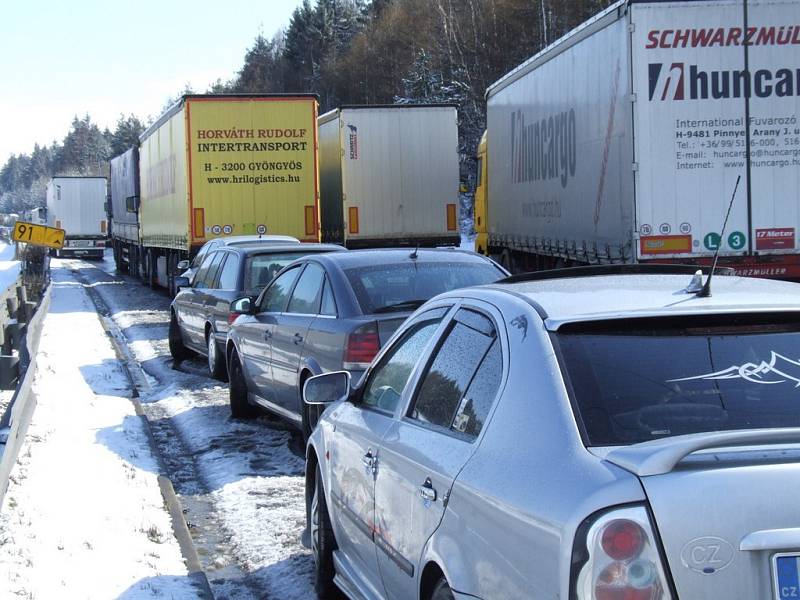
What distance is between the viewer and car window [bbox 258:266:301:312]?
981 centimetres

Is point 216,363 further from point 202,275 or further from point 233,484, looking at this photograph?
point 233,484

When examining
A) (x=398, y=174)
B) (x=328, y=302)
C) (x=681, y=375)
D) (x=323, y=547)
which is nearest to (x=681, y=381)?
(x=681, y=375)

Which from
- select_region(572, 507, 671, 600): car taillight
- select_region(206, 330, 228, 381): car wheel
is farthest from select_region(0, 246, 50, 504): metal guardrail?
select_region(572, 507, 671, 600): car taillight

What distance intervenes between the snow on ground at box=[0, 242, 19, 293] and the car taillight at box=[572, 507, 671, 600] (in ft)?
51.1

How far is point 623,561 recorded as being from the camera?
2713 mm

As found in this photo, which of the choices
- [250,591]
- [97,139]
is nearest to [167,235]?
[250,591]

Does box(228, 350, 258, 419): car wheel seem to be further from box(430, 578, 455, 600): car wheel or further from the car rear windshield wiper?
box(430, 578, 455, 600): car wheel

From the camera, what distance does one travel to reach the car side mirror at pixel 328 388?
543 centimetres

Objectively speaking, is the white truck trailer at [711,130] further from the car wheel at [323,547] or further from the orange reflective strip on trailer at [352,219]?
the orange reflective strip on trailer at [352,219]

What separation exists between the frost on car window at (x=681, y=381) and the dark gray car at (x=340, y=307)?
462cm

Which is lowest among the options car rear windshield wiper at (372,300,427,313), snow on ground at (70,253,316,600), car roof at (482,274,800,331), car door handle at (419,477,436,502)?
snow on ground at (70,253,316,600)

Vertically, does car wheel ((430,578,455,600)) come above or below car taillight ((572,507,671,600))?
below

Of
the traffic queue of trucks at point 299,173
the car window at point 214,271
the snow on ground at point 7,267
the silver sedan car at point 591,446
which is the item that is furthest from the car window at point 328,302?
the traffic queue of trucks at point 299,173

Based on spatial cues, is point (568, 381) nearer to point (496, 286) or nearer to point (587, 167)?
point (496, 286)
